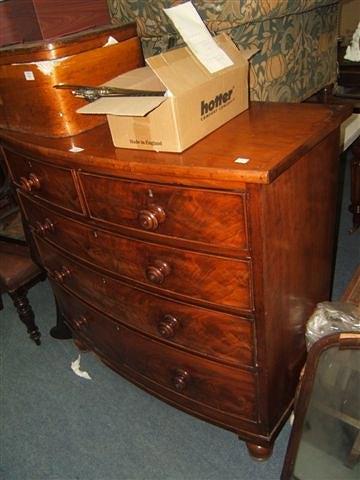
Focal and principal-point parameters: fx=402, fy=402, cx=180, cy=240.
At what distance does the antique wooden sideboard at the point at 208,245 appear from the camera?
0.87 m

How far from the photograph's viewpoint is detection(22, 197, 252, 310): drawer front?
0.95m

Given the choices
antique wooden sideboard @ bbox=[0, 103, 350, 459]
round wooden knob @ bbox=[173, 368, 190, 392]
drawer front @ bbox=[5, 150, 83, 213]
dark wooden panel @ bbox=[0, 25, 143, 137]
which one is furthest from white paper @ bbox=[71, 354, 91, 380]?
dark wooden panel @ bbox=[0, 25, 143, 137]

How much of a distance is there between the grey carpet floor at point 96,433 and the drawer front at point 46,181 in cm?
90

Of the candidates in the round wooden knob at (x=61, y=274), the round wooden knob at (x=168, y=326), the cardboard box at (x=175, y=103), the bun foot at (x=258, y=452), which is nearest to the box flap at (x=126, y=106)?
the cardboard box at (x=175, y=103)

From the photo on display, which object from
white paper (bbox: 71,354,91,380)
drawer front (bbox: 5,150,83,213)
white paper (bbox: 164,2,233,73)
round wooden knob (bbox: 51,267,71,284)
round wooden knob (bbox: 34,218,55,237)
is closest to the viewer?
white paper (bbox: 164,2,233,73)

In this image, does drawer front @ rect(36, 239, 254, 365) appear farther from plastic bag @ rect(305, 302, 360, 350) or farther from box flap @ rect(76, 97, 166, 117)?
box flap @ rect(76, 97, 166, 117)

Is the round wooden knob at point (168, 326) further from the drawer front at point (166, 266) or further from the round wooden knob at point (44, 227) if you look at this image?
the round wooden knob at point (44, 227)

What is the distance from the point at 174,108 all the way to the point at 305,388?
78 cm

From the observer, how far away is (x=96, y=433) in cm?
156

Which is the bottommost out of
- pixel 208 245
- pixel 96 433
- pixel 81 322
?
pixel 96 433

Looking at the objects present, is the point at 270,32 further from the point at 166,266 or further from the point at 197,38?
the point at 166,266

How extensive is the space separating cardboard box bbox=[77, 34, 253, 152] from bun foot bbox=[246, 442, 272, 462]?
1.00 m

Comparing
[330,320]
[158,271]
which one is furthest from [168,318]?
[330,320]

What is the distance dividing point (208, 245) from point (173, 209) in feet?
0.38
